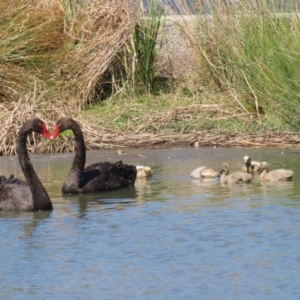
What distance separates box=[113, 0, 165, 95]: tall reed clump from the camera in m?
16.9

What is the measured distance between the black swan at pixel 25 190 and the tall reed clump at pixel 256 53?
392 cm

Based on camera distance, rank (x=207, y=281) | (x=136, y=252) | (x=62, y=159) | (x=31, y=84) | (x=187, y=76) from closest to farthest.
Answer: (x=207, y=281) < (x=136, y=252) < (x=62, y=159) < (x=31, y=84) < (x=187, y=76)

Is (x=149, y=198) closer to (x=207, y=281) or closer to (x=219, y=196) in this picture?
(x=219, y=196)

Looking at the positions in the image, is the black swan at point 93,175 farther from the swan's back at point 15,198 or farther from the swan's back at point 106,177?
the swan's back at point 15,198

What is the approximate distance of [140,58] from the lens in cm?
1700

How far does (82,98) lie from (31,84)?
79cm

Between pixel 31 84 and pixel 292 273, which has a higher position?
pixel 31 84

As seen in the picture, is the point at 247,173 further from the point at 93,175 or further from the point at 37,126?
the point at 37,126

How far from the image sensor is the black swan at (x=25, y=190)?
10.4 meters

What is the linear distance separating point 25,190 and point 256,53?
5115 mm

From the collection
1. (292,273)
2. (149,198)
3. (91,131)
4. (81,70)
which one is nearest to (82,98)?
(81,70)

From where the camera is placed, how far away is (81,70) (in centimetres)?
1661

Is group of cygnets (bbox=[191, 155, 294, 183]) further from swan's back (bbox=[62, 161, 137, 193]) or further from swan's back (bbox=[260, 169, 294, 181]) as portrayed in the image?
swan's back (bbox=[62, 161, 137, 193])

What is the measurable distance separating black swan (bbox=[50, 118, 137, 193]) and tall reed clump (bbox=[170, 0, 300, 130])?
9.11 ft
